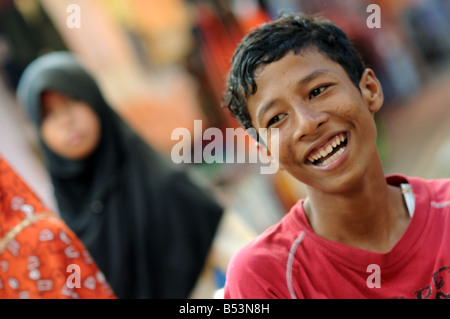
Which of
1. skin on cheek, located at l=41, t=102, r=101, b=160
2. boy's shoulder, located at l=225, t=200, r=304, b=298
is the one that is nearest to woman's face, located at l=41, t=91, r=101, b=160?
skin on cheek, located at l=41, t=102, r=101, b=160

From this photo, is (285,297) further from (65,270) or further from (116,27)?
(116,27)

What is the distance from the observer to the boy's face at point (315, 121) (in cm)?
117

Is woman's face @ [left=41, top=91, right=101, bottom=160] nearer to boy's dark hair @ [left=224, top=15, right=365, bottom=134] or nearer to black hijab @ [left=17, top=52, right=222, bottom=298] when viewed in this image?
black hijab @ [left=17, top=52, right=222, bottom=298]

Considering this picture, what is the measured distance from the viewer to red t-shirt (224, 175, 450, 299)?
1.19m

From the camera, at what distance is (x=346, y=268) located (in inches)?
47.8

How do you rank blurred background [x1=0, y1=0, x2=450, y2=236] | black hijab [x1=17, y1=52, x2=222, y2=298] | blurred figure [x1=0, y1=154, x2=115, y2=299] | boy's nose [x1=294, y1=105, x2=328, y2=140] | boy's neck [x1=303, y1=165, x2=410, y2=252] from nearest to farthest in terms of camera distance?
1. boy's nose [x1=294, y1=105, x2=328, y2=140]
2. boy's neck [x1=303, y1=165, x2=410, y2=252]
3. blurred figure [x1=0, y1=154, x2=115, y2=299]
4. black hijab [x1=17, y1=52, x2=222, y2=298]
5. blurred background [x1=0, y1=0, x2=450, y2=236]

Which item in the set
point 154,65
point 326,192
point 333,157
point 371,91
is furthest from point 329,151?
point 154,65

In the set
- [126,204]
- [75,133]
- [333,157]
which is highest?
[75,133]

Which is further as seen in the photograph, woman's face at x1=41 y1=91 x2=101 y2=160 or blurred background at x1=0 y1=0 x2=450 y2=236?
blurred background at x1=0 y1=0 x2=450 y2=236

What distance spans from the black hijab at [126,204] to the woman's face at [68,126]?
0.04 meters

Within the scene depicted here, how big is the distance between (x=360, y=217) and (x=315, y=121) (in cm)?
28

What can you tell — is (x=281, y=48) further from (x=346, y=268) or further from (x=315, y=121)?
(x=346, y=268)

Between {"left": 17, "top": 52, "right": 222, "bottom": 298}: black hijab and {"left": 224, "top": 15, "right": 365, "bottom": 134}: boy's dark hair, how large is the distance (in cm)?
129

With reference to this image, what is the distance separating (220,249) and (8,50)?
6.21 ft
